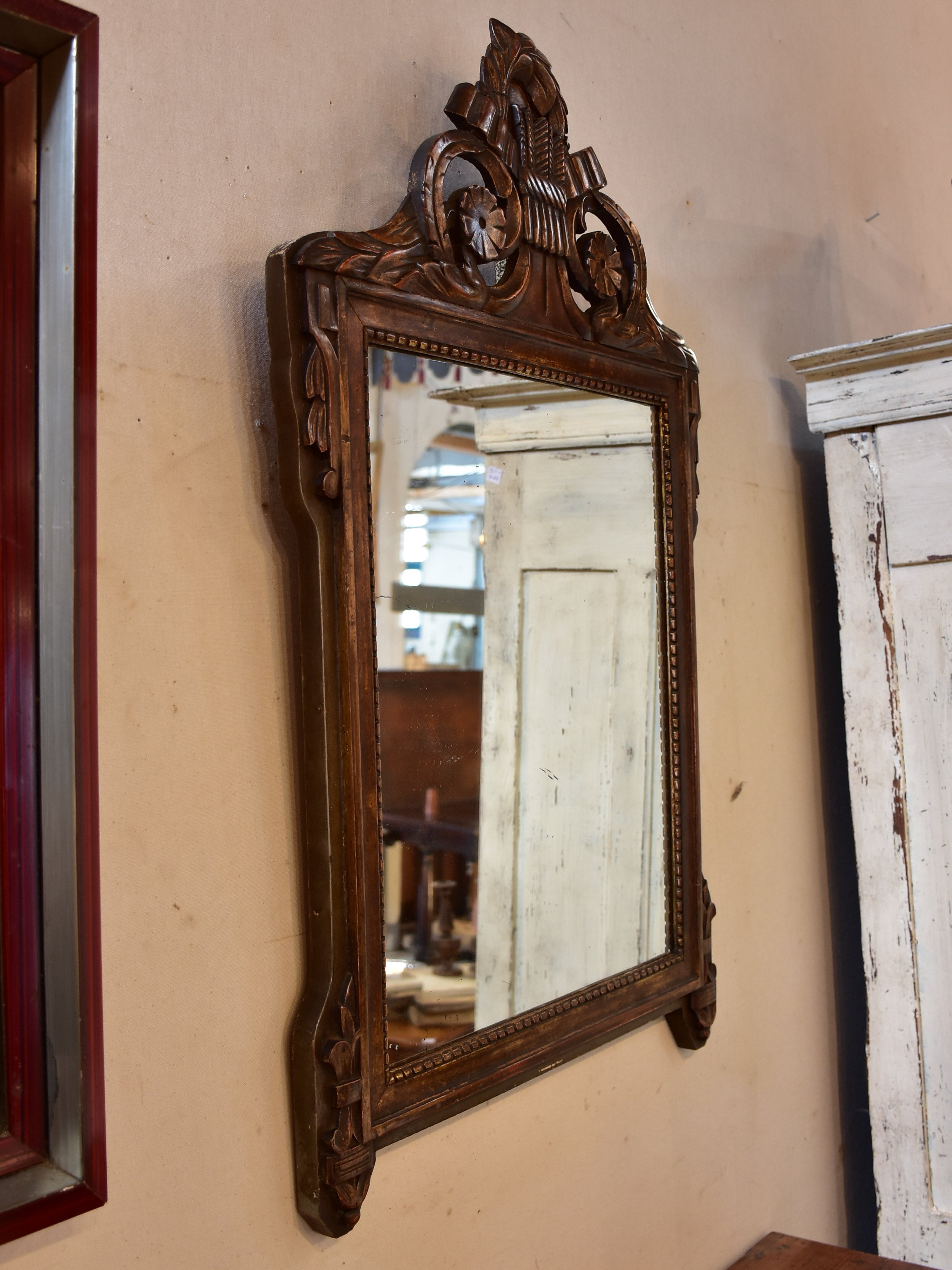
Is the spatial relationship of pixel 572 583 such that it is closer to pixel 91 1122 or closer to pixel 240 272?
pixel 240 272

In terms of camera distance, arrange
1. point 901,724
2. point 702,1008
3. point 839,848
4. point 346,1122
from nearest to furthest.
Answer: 1. point 346,1122
2. point 702,1008
3. point 901,724
4. point 839,848

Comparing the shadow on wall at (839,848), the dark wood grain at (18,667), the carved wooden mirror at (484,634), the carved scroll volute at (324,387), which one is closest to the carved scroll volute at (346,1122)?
the carved wooden mirror at (484,634)

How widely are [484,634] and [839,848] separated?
96 centimetres

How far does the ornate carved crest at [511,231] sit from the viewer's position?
93cm

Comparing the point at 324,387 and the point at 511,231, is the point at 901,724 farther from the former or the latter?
the point at 324,387

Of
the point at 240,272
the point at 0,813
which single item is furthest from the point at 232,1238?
the point at 240,272

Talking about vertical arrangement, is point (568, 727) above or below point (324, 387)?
below

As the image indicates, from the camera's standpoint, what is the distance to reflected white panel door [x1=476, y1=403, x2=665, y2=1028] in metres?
1.04

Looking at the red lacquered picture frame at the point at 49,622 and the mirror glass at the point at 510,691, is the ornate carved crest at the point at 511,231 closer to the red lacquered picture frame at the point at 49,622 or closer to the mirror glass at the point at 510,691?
the mirror glass at the point at 510,691

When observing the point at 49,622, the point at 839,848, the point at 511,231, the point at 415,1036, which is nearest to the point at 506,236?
the point at 511,231

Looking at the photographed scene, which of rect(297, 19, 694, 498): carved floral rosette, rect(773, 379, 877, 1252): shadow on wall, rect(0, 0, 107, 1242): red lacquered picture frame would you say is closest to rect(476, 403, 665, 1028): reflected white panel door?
rect(297, 19, 694, 498): carved floral rosette

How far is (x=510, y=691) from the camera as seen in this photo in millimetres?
1056

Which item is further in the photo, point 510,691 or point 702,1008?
point 702,1008

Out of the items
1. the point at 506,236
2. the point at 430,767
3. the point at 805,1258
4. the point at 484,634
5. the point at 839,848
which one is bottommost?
the point at 805,1258
